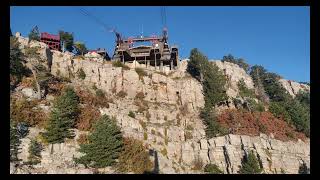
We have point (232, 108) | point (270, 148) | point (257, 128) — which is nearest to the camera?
point (270, 148)

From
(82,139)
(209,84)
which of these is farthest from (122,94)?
(82,139)

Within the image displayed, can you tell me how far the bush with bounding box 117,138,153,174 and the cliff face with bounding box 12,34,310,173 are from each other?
2128 mm

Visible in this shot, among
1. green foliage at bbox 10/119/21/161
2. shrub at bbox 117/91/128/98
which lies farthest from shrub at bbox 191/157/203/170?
green foliage at bbox 10/119/21/161

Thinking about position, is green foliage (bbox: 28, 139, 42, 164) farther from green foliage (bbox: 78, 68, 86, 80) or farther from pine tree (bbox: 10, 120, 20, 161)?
green foliage (bbox: 78, 68, 86, 80)

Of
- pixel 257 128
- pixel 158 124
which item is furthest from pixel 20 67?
pixel 257 128

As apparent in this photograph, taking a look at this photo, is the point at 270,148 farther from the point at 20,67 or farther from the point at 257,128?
the point at 20,67

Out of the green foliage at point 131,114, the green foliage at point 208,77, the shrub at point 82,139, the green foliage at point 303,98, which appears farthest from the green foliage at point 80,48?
the green foliage at point 303,98

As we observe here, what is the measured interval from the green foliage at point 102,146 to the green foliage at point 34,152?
13.3ft

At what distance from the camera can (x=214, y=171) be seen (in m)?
50.9

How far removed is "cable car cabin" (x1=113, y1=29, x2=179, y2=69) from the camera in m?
79.0

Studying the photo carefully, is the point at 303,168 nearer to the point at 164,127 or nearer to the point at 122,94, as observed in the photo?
the point at 164,127

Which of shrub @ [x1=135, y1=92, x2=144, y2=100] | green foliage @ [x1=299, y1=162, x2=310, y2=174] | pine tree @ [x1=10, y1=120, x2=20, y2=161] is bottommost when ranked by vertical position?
green foliage @ [x1=299, y1=162, x2=310, y2=174]
